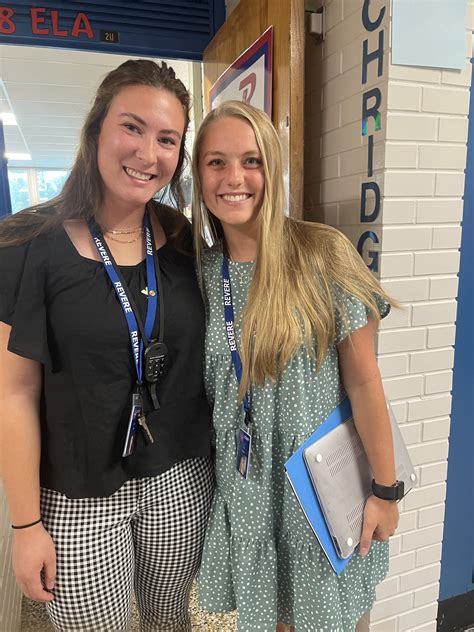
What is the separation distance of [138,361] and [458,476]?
1.43m

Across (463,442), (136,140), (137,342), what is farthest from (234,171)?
(463,442)

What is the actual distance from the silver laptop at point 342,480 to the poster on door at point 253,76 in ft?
3.98

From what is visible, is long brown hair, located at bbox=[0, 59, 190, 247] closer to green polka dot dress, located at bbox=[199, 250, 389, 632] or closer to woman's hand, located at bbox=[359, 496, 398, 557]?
green polka dot dress, located at bbox=[199, 250, 389, 632]

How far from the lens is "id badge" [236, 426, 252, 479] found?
4.03ft

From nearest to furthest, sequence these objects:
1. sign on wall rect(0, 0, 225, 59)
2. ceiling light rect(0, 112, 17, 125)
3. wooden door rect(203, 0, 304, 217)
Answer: wooden door rect(203, 0, 304, 217)
sign on wall rect(0, 0, 225, 59)
ceiling light rect(0, 112, 17, 125)

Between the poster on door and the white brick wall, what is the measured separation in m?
0.15

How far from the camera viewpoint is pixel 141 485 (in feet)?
4.00

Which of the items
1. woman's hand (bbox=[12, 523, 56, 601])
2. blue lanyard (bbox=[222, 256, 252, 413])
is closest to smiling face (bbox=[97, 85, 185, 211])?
blue lanyard (bbox=[222, 256, 252, 413])

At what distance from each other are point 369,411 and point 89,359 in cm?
70

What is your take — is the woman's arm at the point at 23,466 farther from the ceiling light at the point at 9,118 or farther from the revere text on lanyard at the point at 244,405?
the ceiling light at the point at 9,118

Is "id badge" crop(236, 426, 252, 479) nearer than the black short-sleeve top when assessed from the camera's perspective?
No

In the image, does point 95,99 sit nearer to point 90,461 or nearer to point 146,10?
point 90,461

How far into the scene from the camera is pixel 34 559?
1.12 metres

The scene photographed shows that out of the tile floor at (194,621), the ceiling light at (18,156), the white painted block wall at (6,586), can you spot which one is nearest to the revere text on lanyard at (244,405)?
the white painted block wall at (6,586)
